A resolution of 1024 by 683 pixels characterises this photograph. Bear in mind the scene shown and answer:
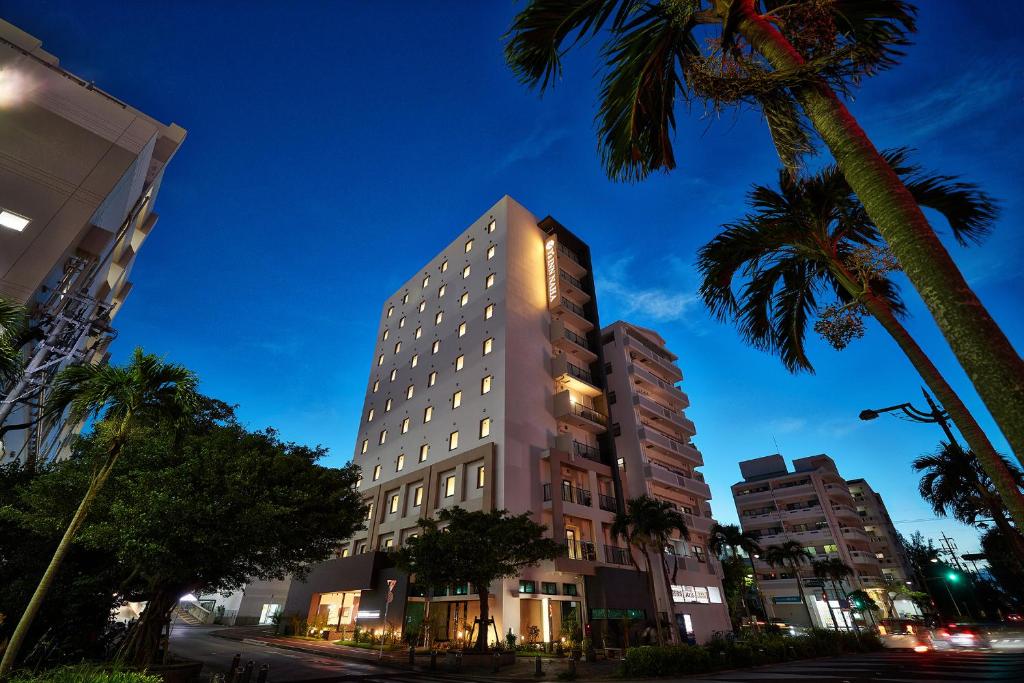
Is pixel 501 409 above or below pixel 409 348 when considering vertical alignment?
below

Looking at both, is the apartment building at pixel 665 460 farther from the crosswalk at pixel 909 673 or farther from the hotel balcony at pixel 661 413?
the crosswalk at pixel 909 673

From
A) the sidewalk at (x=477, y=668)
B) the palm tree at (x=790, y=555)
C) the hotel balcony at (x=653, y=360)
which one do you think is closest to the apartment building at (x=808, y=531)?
the palm tree at (x=790, y=555)

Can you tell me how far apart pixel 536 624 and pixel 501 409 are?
13.6 meters

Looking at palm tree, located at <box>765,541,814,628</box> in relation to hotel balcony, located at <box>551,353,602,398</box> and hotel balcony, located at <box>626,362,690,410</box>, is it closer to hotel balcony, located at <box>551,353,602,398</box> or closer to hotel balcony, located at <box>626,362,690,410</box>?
hotel balcony, located at <box>626,362,690,410</box>

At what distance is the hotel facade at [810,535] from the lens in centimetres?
5855

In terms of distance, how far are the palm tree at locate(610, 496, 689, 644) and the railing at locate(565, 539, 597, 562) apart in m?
2.71

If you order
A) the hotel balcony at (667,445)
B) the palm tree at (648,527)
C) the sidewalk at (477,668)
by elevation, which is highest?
the hotel balcony at (667,445)

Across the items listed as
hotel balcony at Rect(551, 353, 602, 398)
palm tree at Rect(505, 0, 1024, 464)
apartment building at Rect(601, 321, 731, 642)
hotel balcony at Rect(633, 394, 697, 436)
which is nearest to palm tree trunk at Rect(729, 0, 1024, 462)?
palm tree at Rect(505, 0, 1024, 464)

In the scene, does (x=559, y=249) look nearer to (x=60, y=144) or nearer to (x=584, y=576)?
(x=584, y=576)

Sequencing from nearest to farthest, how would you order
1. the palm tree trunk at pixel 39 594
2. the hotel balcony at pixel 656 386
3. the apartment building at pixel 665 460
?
the palm tree trunk at pixel 39 594, the apartment building at pixel 665 460, the hotel balcony at pixel 656 386

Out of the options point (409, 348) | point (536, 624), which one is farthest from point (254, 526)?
point (409, 348)

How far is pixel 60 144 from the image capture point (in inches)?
728

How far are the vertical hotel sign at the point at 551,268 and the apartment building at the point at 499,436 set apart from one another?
0.40ft

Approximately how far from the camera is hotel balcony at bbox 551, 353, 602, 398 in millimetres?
36812
